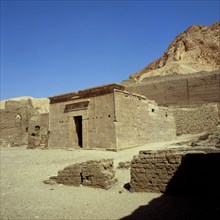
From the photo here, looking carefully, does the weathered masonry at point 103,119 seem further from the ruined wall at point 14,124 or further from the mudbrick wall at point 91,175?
the ruined wall at point 14,124

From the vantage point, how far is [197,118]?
70.9 feet

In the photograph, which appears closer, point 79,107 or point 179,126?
point 79,107

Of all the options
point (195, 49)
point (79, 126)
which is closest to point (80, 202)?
point (79, 126)

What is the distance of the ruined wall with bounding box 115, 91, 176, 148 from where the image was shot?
40.3ft

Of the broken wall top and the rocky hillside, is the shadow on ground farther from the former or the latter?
the rocky hillside

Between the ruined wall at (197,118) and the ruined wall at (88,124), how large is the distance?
1140 centimetres

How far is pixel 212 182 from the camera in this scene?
13.9ft

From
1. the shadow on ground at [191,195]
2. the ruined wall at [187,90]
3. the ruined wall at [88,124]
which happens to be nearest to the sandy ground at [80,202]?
the shadow on ground at [191,195]

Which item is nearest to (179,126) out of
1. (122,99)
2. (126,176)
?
(122,99)

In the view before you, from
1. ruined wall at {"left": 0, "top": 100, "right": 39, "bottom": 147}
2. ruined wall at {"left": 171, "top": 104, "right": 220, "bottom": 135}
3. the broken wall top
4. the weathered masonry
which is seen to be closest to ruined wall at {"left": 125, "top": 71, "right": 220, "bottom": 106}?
ruined wall at {"left": 171, "top": 104, "right": 220, "bottom": 135}

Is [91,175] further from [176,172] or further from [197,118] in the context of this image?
[197,118]

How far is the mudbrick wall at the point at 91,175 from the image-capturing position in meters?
5.85

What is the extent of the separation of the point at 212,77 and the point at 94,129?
16.9 m

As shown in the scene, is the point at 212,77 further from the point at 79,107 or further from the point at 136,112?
the point at 79,107
